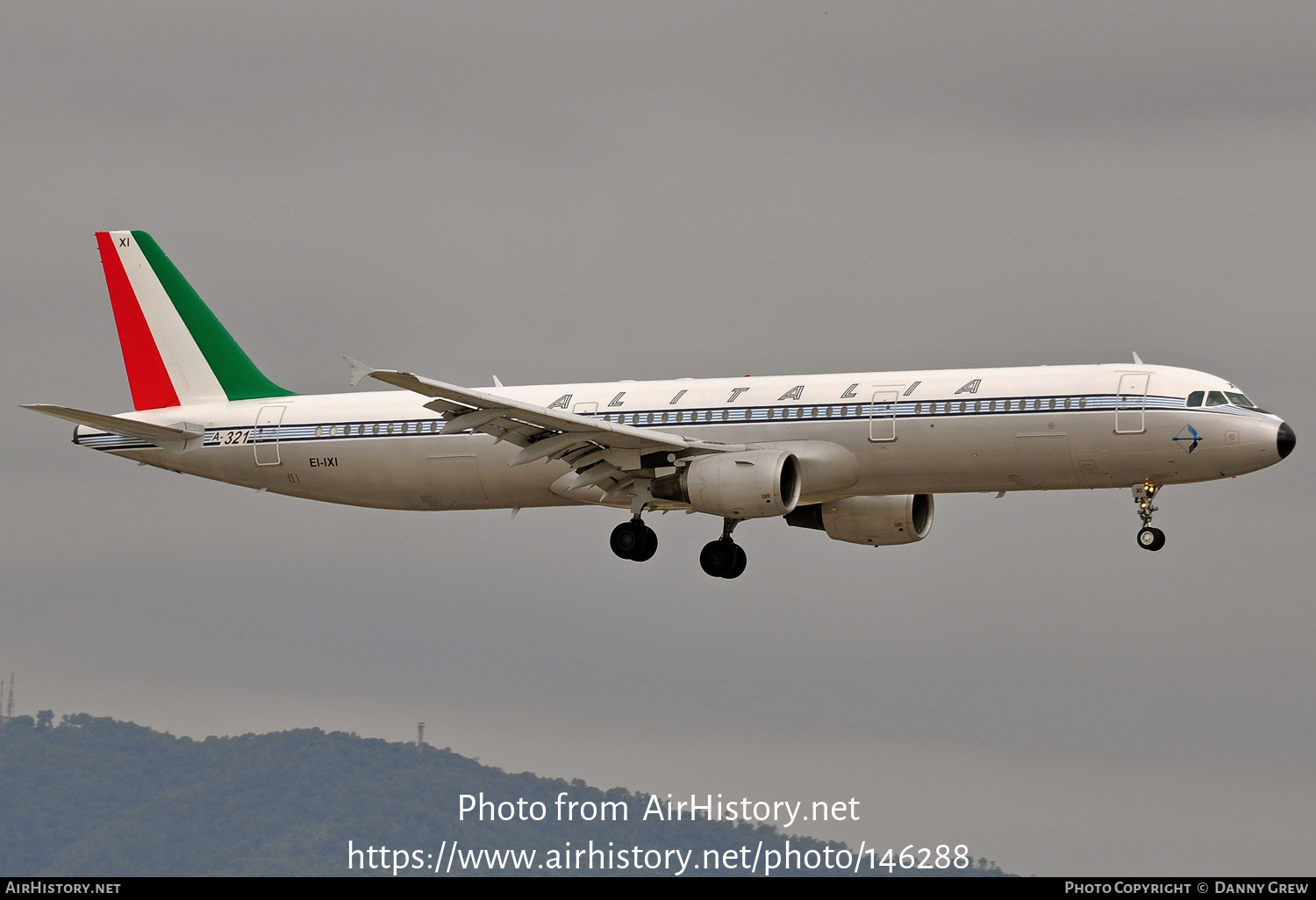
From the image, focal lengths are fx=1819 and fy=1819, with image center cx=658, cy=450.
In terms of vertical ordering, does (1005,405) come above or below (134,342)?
below

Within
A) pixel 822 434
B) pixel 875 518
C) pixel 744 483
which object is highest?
pixel 875 518

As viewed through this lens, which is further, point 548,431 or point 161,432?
point 161,432

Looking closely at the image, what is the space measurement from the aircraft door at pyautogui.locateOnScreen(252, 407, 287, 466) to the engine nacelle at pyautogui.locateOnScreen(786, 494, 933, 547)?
1703 cm

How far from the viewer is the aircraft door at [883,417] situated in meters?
52.3

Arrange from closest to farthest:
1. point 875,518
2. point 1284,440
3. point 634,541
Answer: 1. point 1284,440
2. point 634,541
3. point 875,518

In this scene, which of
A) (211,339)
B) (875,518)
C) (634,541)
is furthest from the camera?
(211,339)

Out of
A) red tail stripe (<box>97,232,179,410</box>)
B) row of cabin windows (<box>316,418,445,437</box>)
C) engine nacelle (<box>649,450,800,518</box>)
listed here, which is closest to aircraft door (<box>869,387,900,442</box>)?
engine nacelle (<box>649,450,800,518</box>)

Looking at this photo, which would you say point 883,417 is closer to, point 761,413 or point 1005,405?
point 1005,405

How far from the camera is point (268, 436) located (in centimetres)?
5988

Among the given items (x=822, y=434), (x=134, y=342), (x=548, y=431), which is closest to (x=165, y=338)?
(x=134, y=342)

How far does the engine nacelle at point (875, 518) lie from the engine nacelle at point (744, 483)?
5.73m

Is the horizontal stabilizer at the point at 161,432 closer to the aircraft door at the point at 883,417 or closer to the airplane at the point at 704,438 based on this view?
the airplane at the point at 704,438

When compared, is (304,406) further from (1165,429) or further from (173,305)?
(1165,429)

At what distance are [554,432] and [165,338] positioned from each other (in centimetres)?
1784
